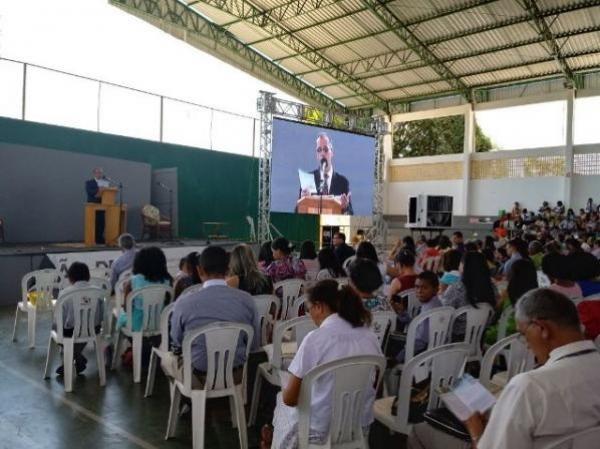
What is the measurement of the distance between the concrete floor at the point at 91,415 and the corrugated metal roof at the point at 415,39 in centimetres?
1253

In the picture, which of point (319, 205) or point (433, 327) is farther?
point (319, 205)

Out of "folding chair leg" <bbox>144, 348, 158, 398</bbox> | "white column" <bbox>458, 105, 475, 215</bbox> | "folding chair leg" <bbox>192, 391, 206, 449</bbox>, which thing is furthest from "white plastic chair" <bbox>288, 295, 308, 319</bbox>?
"white column" <bbox>458, 105, 475, 215</bbox>

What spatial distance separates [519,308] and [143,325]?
3.19 m

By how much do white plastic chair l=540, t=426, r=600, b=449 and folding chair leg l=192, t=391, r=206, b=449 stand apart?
189 cm

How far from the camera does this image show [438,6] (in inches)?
529

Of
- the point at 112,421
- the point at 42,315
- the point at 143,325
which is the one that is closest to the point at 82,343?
the point at 143,325

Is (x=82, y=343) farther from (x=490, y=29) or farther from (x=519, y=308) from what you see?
(x=490, y=29)

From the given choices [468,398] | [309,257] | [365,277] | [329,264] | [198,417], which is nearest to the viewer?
[468,398]

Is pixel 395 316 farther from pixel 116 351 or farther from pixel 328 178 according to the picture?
pixel 328 178

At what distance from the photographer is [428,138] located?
69.8 feet

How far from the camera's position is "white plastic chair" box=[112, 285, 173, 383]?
4.00 m

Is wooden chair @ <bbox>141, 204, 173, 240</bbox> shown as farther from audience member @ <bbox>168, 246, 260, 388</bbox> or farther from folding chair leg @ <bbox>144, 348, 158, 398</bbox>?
audience member @ <bbox>168, 246, 260, 388</bbox>

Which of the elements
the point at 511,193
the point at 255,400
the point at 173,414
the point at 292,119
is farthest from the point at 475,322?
the point at 511,193

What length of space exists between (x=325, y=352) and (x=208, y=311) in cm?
96
